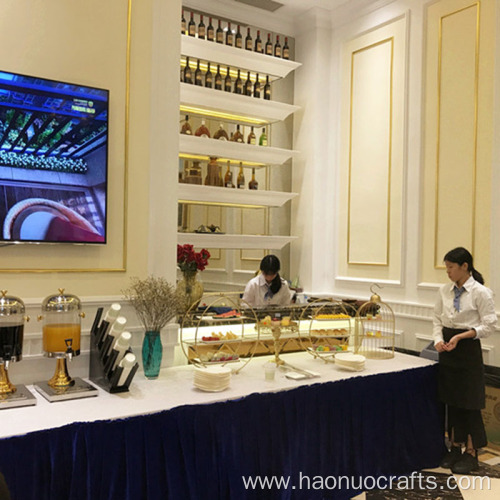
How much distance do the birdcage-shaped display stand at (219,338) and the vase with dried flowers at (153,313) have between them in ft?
0.60

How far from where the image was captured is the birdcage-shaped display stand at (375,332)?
367 cm

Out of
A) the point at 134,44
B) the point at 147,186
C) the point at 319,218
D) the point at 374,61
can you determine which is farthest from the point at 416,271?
the point at 134,44

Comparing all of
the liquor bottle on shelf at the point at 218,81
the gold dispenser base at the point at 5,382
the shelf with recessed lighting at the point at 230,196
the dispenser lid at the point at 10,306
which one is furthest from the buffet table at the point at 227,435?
the liquor bottle on shelf at the point at 218,81

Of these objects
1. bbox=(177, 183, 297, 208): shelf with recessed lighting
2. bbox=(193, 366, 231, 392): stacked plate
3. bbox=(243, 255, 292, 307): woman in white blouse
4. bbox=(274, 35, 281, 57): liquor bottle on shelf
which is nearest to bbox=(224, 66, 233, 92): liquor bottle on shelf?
bbox=(274, 35, 281, 57): liquor bottle on shelf

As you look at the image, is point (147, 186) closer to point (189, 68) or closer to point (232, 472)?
point (232, 472)

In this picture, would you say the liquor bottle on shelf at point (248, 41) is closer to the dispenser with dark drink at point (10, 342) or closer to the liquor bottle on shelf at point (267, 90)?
the liquor bottle on shelf at point (267, 90)

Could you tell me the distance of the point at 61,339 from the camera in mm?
2543

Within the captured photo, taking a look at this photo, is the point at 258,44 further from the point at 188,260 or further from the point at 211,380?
the point at 211,380

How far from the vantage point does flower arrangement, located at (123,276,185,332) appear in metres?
2.87

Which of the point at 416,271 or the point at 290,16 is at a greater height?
the point at 290,16

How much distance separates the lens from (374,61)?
5090 millimetres

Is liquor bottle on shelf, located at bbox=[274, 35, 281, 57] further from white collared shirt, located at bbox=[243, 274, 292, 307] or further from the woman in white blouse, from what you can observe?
white collared shirt, located at bbox=[243, 274, 292, 307]

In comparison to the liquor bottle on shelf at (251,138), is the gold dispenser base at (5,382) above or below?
below

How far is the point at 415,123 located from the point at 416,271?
4.44 ft
